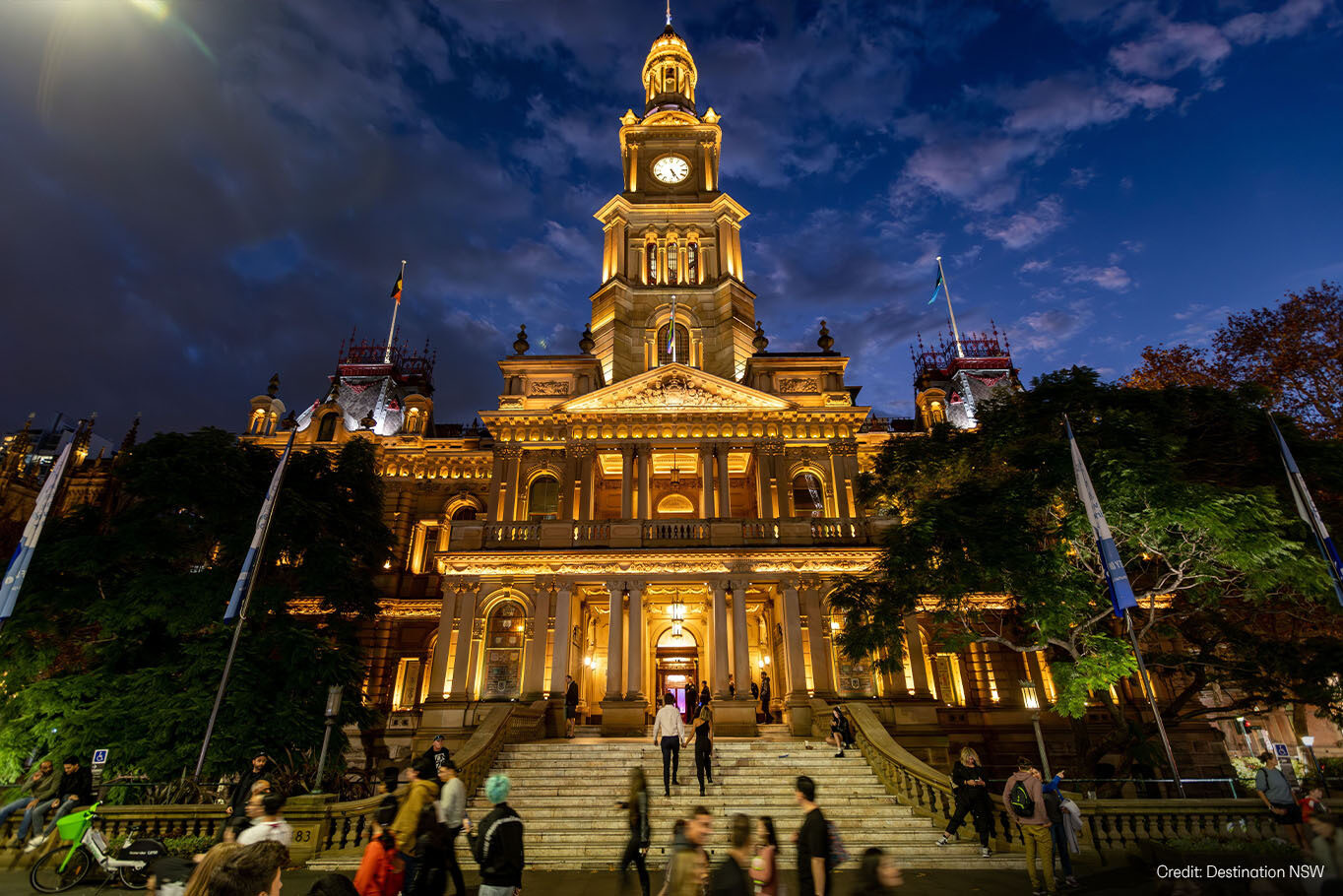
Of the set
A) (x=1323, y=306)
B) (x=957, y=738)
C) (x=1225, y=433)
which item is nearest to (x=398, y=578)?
(x=957, y=738)

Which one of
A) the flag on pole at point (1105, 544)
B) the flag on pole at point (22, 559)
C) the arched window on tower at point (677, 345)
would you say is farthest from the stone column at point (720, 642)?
the flag on pole at point (22, 559)

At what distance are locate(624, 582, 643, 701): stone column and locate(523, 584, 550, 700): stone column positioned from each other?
3.04m

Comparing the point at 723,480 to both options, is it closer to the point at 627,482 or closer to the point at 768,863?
the point at 627,482

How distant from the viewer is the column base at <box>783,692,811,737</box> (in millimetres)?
22078

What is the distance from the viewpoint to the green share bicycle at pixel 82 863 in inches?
396

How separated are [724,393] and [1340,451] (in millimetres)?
19088

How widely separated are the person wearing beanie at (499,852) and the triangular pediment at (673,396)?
898 inches

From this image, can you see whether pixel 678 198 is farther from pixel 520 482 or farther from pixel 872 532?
pixel 872 532

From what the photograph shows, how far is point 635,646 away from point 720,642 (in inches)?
120

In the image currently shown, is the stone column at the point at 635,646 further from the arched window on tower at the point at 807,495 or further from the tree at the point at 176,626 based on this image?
the tree at the point at 176,626

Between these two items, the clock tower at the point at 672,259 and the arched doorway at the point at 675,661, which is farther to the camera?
the clock tower at the point at 672,259

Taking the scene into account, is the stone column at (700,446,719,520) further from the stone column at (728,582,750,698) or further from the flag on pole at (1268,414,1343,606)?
the flag on pole at (1268,414,1343,606)

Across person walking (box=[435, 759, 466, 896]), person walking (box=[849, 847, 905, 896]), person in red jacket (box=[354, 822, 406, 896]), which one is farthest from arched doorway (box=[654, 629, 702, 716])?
person walking (box=[849, 847, 905, 896])

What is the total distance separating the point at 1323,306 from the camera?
20.1 m
